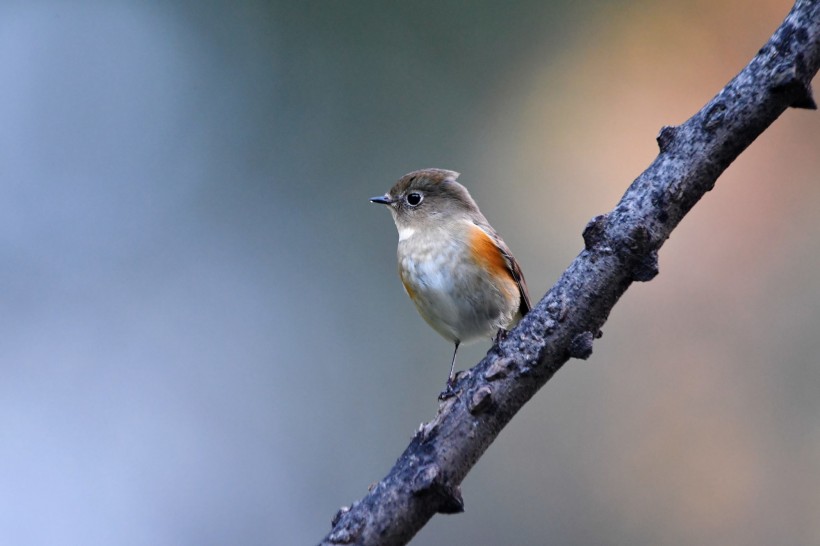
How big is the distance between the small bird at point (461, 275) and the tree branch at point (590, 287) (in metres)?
1.12

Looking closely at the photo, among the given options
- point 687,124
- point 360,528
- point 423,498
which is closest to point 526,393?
point 423,498

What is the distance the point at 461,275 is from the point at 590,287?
129 cm

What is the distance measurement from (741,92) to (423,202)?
6.35 feet

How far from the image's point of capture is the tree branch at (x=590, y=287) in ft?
5.32

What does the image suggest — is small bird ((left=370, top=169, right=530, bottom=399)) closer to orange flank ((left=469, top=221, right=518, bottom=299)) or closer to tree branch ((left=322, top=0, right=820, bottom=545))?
orange flank ((left=469, top=221, right=518, bottom=299))

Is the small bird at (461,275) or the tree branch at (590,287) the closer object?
the tree branch at (590,287)

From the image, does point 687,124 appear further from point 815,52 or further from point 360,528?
point 360,528

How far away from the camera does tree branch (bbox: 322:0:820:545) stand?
162 centimetres

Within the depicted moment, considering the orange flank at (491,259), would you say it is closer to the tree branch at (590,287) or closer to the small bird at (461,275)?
the small bird at (461,275)

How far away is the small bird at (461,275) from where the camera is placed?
3.08 m

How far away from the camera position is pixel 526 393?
189 centimetres

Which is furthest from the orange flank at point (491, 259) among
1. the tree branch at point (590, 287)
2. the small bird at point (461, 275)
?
the tree branch at point (590, 287)

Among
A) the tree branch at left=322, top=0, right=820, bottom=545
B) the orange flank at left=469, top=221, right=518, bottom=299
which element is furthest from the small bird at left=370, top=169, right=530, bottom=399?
the tree branch at left=322, top=0, right=820, bottom=545

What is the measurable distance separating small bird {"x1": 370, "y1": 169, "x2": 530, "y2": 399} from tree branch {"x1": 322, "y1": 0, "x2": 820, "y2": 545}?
1.12 metres
